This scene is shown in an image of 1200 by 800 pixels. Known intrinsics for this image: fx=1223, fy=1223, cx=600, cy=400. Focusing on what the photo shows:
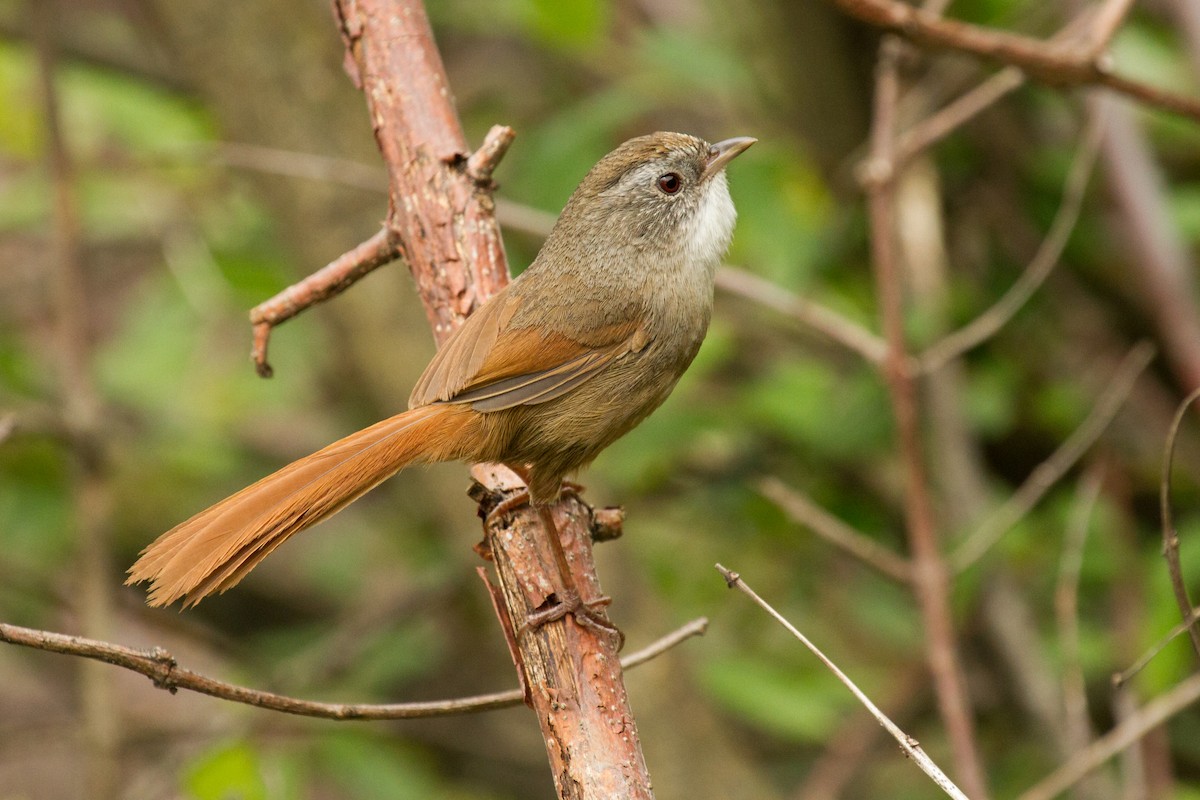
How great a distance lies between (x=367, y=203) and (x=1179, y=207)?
116 inches

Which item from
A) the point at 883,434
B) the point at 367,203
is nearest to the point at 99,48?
the point at 367,203

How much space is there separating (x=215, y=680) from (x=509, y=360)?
100 cm

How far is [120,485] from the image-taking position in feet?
18.5

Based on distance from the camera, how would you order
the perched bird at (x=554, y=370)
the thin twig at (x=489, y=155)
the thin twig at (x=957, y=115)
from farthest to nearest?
1. the thin twig at (x=957, y=115)
2. the thin twig at (x=489, y=155)
3. the perched bird at (x=554, y=370)

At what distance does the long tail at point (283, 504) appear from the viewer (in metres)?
2.19

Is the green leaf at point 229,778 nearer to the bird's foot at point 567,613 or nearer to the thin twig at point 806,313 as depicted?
the bird's foot at point 567,613

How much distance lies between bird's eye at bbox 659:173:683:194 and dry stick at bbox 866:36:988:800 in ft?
1.89

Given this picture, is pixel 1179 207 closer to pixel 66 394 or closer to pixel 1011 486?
pixel 1011 486

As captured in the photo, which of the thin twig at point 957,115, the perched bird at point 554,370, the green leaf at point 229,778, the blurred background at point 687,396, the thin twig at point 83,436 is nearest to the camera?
the perched bird at point 554,370

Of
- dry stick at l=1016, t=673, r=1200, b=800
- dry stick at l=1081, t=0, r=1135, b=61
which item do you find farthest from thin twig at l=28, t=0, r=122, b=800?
dry stick at l=1081, t=0, r=1135, b=61

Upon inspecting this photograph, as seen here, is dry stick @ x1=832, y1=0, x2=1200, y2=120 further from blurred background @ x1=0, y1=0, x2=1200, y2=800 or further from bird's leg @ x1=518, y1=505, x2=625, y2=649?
bird's leg @ x1=518, y1=505, x2=625, y2=649

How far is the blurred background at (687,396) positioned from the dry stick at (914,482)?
0.58 metres

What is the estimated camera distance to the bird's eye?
3.17 m

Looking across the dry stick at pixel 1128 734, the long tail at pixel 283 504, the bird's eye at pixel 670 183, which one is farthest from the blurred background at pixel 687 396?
the long tail at pixel 283 504
